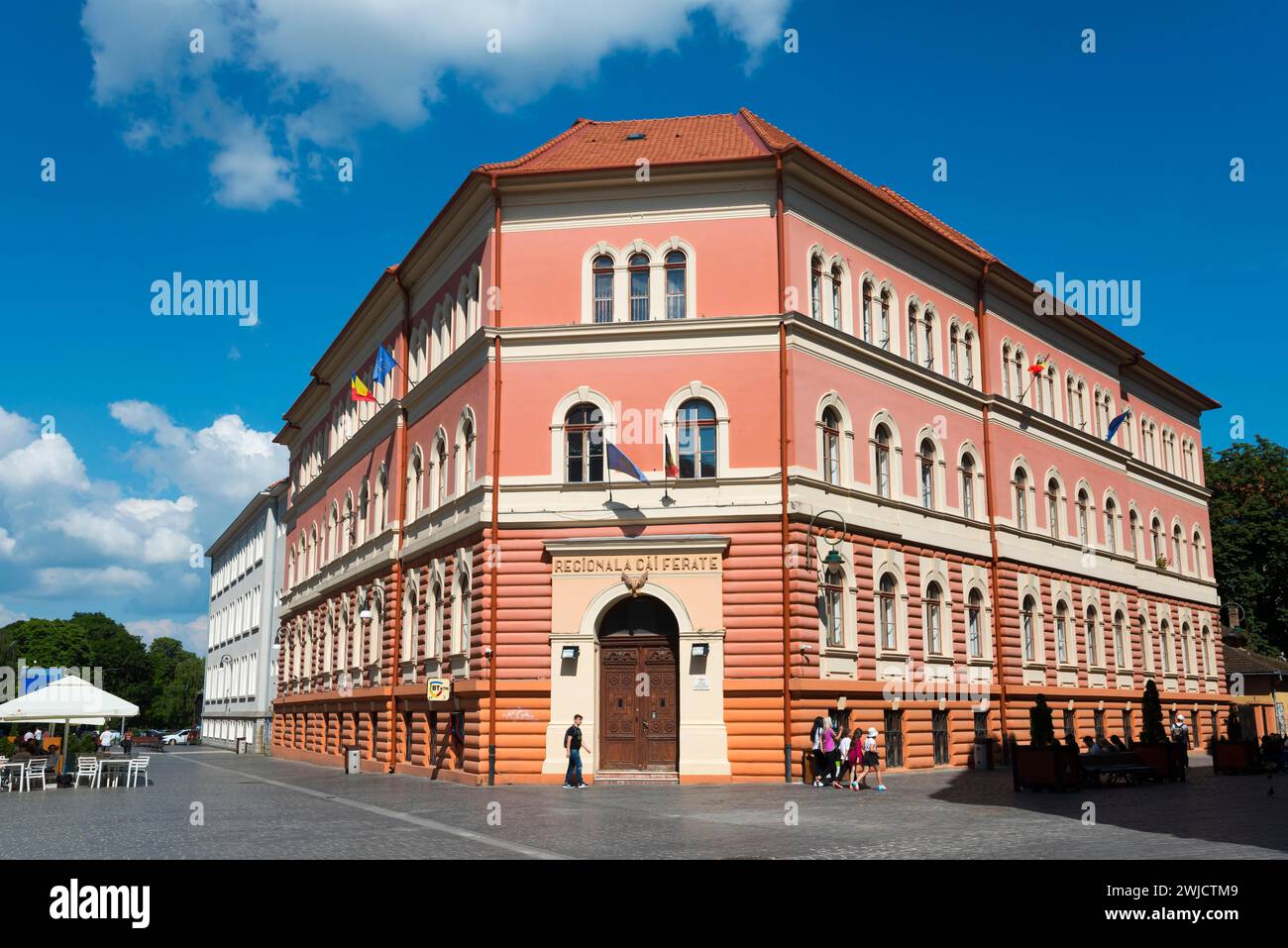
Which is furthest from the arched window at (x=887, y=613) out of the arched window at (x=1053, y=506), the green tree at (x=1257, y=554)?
the green tree at (x=1257, y=554)

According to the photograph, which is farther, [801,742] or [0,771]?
[0,771]

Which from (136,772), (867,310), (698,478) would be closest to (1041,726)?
(698,478)

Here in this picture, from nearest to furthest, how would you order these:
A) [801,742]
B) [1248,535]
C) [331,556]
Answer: [801,742] → [331,556] → [1248,535]

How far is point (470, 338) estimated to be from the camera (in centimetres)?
3117

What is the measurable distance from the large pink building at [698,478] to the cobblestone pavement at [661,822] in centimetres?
262

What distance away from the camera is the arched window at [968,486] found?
3588cm

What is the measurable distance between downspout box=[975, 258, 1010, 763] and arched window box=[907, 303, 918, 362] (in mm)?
3775

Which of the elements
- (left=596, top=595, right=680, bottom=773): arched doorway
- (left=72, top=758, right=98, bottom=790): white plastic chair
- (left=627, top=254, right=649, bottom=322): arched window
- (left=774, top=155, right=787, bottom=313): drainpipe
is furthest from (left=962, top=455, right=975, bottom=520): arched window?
(left=72, top=758, right=98, bottom=790): white plastic chair

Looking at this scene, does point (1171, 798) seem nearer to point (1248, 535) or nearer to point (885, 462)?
point (885, 462)

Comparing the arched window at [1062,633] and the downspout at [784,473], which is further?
the arched window at [1062,633]

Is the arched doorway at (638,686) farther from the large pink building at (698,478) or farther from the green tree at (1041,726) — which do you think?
the green tree at (1041,726)

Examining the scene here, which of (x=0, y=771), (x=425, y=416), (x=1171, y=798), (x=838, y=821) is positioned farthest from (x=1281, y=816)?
(x=0, y=771)

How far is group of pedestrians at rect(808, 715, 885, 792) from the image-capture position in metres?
26.5
